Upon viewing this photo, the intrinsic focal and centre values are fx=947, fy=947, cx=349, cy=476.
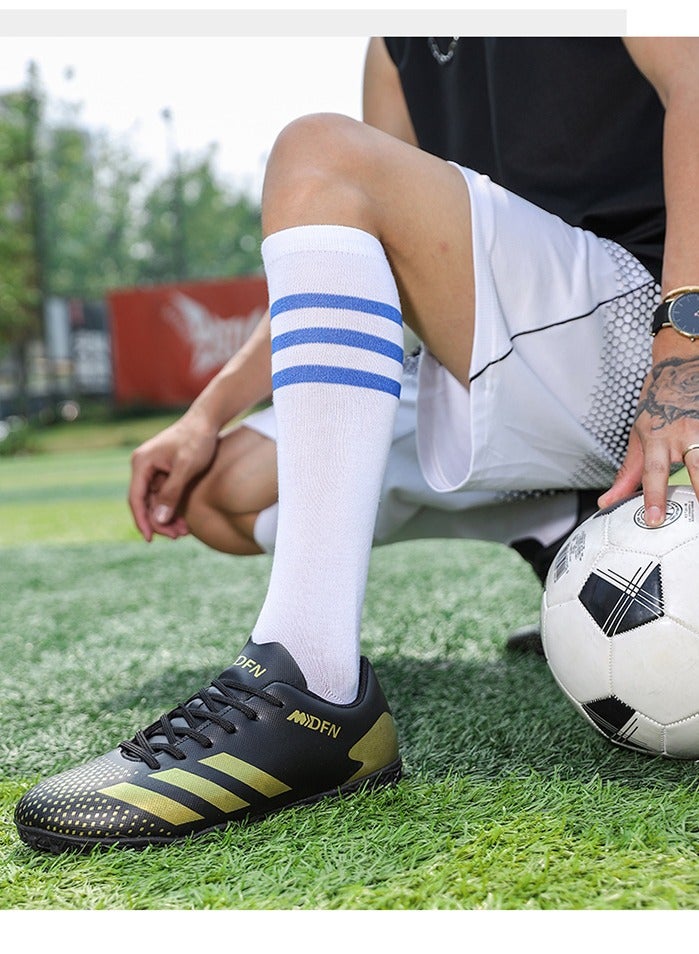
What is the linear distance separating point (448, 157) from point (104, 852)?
4.55 feet

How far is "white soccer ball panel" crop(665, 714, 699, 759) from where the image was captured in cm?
112

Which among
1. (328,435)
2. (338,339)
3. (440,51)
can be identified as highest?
(440,51)

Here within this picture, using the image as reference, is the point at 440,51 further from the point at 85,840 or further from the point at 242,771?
the point at 85,840

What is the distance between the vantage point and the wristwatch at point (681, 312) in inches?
46.4

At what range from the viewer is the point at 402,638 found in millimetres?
2031

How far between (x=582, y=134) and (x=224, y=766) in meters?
1.13

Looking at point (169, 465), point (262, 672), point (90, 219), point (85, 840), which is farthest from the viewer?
point (90, 219)

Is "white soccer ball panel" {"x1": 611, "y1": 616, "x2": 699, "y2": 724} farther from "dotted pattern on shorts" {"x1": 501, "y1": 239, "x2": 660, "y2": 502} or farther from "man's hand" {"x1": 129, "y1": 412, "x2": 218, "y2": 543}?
"man's hand" {"x1": 129, "y1": 412, "x2": 218, "y2": 543}

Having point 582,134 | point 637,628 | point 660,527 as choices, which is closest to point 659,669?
point 637,628

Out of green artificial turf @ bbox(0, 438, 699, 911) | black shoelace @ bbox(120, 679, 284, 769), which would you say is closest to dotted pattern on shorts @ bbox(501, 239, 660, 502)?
green artificial turf @ bbox(0, 438, 699, 911)

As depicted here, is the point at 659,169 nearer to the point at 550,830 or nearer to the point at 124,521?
the point at 550,830

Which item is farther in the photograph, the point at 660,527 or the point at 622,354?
the point at 622,354

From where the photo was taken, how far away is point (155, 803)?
1047mm

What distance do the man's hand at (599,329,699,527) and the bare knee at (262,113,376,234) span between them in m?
0.41
